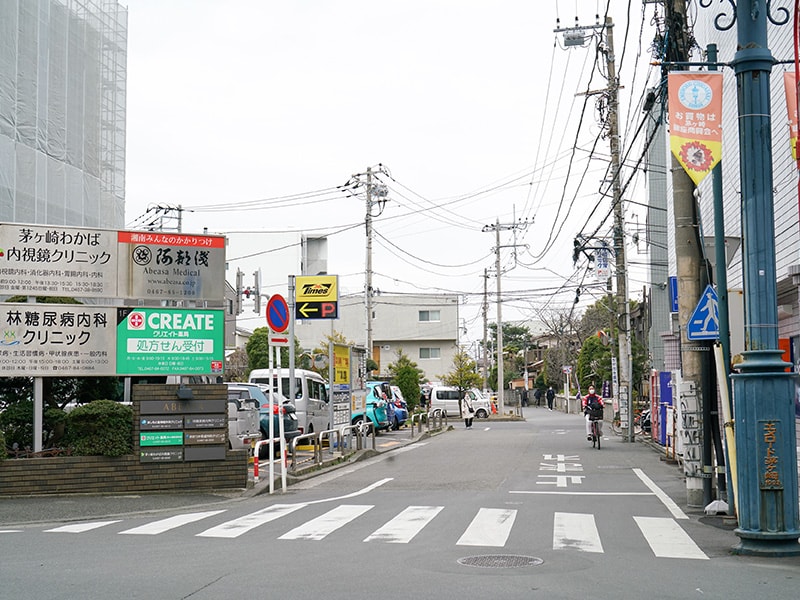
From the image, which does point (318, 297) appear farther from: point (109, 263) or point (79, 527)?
point (79, 527)

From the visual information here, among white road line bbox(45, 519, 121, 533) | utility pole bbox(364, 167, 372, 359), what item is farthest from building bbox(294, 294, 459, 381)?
white road line bbox(45, 519, 121, 533)

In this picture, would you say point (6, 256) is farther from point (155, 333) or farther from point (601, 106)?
point (601, 106)

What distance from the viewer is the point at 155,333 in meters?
15.5

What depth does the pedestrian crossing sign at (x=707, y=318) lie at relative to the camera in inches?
466

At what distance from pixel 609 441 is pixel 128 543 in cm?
2208

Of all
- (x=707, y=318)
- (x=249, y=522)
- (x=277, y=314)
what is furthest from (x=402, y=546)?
(x=277, y=314)

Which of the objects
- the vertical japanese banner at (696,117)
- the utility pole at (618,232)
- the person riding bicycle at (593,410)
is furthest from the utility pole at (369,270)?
the vertical japanese banner at (696,117)

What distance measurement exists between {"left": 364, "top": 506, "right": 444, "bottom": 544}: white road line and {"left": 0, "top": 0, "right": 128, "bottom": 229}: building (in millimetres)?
14250

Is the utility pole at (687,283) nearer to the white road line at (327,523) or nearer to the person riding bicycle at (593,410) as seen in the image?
the white road line at (327,523)

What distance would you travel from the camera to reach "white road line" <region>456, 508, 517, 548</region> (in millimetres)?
9664

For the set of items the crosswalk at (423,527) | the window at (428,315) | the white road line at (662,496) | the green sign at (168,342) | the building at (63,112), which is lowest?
the white road line at (662,496)

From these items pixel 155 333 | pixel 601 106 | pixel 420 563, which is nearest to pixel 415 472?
pixel 155 333

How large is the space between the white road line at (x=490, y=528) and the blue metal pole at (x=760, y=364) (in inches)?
104

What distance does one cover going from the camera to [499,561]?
8500mm
